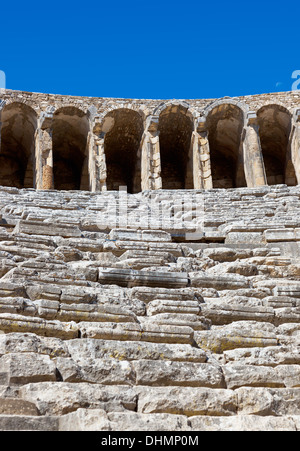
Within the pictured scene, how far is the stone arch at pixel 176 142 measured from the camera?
2052cm

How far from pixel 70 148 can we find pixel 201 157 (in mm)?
5236

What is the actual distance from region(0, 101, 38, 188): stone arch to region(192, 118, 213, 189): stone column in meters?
5.56

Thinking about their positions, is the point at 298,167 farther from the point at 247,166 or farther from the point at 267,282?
the point at 267,282

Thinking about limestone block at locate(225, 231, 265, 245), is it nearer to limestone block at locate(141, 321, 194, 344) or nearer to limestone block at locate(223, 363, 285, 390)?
limestone block at locate(141, 321, 194, 344)

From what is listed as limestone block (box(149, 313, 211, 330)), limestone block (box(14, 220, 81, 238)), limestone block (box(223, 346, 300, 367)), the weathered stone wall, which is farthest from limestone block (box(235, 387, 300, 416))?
the weathered stone wall

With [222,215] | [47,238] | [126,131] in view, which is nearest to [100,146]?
[126,131]

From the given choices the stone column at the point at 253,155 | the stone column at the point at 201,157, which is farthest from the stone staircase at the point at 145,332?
the stone column at the point at 201,157

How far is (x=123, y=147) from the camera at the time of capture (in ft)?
72.2

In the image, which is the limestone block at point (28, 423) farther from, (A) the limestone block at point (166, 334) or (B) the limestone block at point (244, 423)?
(A) the limestone block at point (166, 334)

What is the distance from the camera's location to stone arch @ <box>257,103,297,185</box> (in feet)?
68.0

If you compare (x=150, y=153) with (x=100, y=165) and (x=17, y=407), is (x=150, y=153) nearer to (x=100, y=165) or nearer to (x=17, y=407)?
(x=100, y=165)

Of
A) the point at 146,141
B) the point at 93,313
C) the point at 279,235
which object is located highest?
the point at 146,141

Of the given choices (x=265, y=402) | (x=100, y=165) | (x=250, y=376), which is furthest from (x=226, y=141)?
(x=265, y=402)

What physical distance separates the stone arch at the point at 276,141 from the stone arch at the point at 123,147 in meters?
4.48
